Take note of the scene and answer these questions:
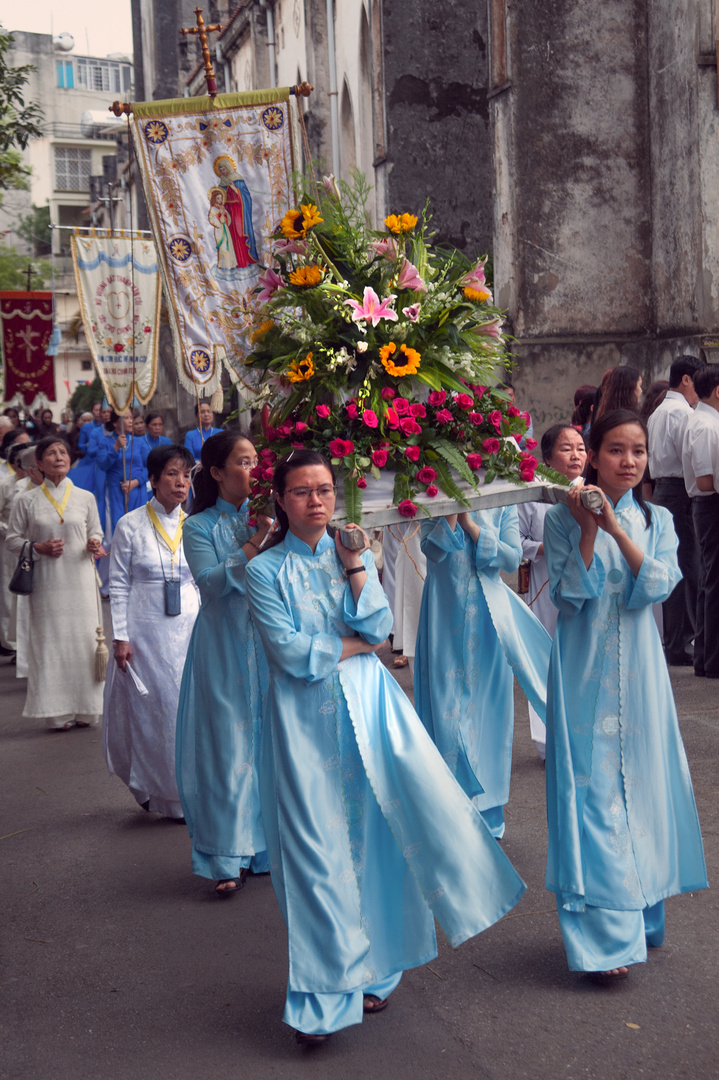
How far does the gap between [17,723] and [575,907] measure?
19.3ft

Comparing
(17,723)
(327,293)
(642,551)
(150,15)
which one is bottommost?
(17,723)

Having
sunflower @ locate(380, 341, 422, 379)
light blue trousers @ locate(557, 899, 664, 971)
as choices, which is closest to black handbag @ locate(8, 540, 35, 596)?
sunflower @ locate(380, 341, 422, 379)

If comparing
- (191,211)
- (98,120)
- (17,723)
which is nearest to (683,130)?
(191,211)

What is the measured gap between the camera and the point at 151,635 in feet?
20.2

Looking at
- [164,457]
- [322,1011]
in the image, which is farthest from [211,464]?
[322,1011]

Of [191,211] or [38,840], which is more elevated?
[191,211]

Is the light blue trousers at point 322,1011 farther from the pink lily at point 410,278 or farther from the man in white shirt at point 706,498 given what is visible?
the man in white shirt at point 706,498

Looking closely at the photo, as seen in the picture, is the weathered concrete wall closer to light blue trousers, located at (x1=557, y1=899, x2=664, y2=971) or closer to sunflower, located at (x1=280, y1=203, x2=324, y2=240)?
sunflower, located at (x1=280, y1=203, x2=324, y2=240)

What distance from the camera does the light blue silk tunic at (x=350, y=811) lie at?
11.8ft

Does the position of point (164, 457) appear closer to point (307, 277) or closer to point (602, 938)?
point (307, 277)

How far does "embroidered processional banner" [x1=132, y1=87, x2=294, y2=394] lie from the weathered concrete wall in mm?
10199

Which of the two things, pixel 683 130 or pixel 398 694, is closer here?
pixel 398 694

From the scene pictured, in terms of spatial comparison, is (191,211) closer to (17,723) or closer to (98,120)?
(17,723)

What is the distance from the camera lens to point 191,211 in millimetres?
6809
